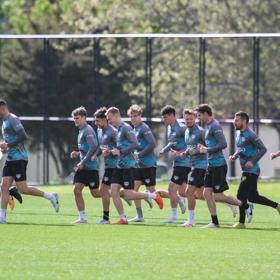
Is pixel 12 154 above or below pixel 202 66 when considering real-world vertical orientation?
below

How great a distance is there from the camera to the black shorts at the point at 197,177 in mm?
22938

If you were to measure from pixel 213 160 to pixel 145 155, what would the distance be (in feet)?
7.85

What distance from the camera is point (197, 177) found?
75.6 ft

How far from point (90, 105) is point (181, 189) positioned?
15.1 m

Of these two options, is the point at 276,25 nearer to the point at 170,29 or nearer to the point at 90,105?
the point at 170,29

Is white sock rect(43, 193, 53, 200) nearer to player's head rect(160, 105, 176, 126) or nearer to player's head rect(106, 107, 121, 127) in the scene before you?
player's head rect(106, 107, 121, 127)

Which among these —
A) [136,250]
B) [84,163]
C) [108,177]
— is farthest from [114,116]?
[136,250]

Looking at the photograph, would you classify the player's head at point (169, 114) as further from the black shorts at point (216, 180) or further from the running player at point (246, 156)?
the black shorts at point (216, 180)

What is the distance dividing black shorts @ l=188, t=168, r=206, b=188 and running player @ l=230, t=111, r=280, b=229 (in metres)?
0.69

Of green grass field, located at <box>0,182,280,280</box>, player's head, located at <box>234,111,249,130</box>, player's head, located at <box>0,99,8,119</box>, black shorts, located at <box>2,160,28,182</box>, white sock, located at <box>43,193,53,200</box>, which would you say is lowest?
green grass field, located at <box>0,182,280,280</box>

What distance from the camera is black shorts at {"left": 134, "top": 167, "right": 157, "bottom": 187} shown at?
25031 mm

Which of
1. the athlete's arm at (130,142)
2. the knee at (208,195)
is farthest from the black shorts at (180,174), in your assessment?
the knee at (208,195)

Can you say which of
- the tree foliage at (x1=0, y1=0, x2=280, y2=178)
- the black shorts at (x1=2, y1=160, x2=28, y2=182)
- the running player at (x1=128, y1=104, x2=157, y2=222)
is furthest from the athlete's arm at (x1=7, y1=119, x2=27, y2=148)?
the tree foliage at (x1=0, y1=0, x2=280, y2=178)

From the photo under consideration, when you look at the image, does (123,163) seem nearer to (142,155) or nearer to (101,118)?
(101,118)
